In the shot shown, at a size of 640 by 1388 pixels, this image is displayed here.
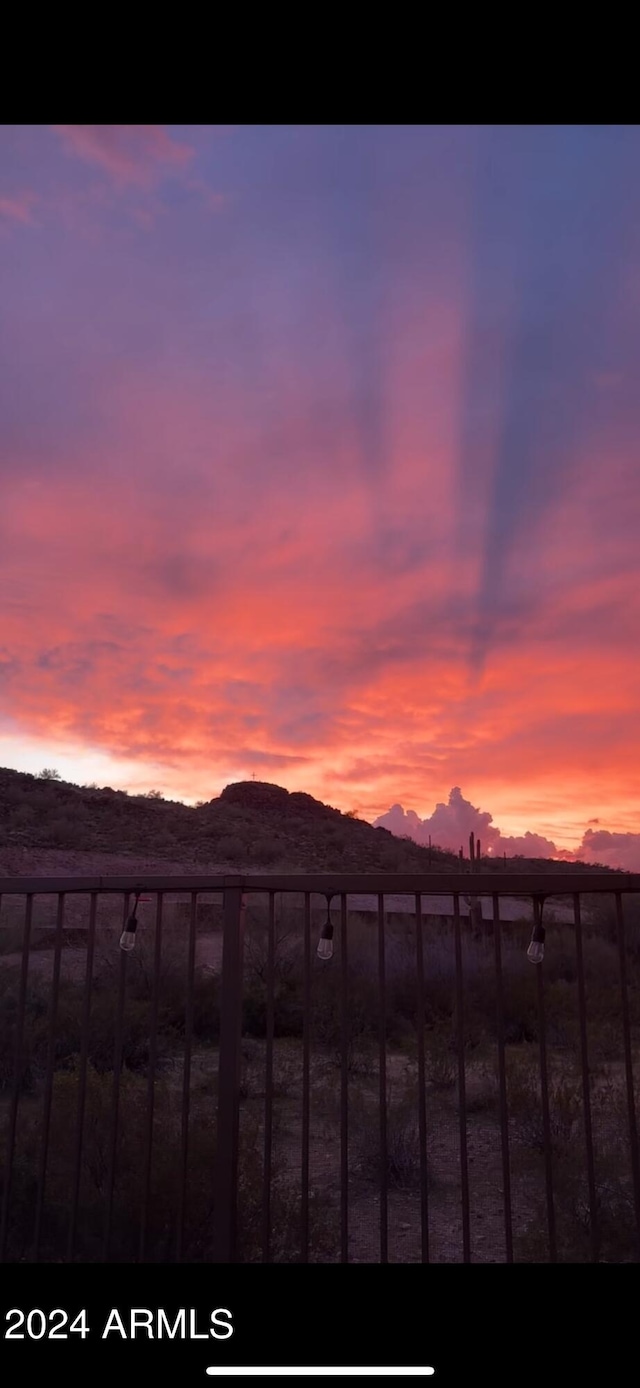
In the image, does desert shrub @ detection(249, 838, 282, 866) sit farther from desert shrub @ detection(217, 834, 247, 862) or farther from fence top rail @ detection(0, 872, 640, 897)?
fence top rail @ detection(0, 872, 640, 897)

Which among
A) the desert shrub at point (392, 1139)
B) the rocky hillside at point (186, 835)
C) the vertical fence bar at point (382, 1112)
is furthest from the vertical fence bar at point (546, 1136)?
the rocky hillside at point (186, 835)

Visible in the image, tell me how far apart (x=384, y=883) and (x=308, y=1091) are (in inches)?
39.3

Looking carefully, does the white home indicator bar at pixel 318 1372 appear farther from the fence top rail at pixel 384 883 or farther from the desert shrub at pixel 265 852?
the desert shrub at pixel 265 852

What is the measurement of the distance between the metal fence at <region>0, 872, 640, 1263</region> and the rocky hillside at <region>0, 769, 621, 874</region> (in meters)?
12.5

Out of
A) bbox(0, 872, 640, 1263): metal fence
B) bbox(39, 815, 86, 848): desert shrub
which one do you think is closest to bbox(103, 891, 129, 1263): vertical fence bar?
bbox(0, 872, 640, 1263): metal fence

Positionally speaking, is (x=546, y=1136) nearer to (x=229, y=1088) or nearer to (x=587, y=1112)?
(x=587, y=1112)

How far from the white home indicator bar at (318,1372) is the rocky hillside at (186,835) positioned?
22.9 m

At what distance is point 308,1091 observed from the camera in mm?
3861

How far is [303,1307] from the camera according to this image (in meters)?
2.90

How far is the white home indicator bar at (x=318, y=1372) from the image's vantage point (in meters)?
2.71

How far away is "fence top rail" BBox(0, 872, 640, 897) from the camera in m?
3.72
